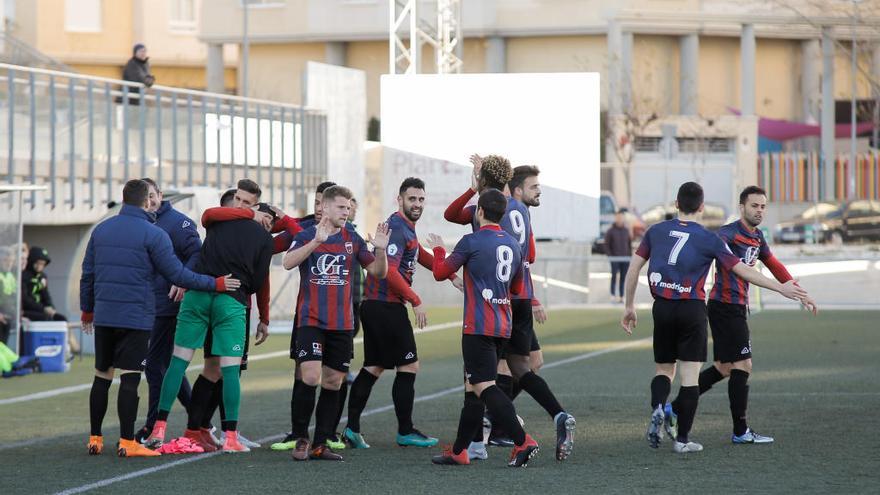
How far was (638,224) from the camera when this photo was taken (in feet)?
127

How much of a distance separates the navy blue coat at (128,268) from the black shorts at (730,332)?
394 centimetres

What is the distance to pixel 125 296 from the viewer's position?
1102 centimetres

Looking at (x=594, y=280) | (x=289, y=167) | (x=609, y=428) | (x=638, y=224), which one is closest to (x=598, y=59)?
(x=638, y=224)

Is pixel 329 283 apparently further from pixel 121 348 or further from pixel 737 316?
pixel 737 316

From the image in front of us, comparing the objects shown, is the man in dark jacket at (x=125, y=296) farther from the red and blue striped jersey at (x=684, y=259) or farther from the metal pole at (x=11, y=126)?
the metal pole at (x=11, y=126)

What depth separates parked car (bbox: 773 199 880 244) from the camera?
4388 cm

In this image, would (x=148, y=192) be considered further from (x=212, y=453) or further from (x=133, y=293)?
(x=212, y=453)

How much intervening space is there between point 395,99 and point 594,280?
7.88 meters

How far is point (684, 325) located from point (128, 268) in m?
3.88

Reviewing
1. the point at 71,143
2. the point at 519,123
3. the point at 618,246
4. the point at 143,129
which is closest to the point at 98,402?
the point at 71,143

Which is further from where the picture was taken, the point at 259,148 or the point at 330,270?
the point at 259,148

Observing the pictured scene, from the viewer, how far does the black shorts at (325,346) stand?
10781mm

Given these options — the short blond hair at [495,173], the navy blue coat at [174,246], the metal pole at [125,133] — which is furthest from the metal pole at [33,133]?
the short blond hair at [495,173]

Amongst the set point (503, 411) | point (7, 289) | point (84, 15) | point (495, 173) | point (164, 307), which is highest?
point (84, 15)
